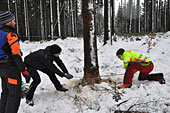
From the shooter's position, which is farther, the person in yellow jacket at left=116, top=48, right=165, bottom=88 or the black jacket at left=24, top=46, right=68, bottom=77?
the person in yellow jacket at left=116, top=48, right=165, bottom=88

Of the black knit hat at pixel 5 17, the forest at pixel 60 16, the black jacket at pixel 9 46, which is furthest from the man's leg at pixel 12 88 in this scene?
the forest at pixel 60 16

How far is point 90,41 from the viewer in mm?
3701

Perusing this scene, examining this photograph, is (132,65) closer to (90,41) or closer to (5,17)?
(90,41)

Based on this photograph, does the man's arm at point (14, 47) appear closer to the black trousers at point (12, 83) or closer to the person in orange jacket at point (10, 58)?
the person in orange jacket at point (10, 58)

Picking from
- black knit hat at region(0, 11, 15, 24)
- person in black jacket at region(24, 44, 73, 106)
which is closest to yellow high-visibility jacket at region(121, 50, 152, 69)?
person in black jacket at region(24, 44, 73, 106)

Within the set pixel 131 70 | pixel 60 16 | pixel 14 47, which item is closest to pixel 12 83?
pixel 14 47

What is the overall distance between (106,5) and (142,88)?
7.78 meters

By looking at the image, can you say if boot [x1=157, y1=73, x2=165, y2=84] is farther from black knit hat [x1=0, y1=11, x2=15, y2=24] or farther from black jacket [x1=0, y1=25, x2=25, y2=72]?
black knit hat [x1=0, y1=11, x2=15, y2=24]

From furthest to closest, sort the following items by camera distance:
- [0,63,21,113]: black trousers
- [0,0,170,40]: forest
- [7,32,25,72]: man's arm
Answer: [0,0,170,40]: forest
[0,63,21,113]: black trousers
[7,32,25,72]: man's arm

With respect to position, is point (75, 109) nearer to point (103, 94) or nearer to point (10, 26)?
point (103, 94)

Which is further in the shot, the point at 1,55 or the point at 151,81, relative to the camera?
the point at 151,81

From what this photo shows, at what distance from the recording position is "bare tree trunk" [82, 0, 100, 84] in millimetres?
3631

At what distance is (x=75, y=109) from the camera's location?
2.78 metres

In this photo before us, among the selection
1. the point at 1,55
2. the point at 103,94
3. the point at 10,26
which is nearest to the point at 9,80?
the point at 1,55
